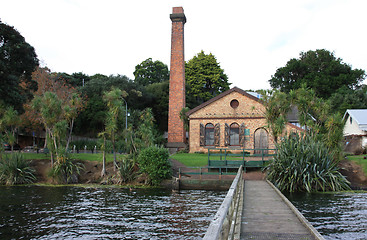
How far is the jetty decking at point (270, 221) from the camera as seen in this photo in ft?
22.7

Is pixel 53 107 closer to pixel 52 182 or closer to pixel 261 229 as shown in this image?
pixel 52 182

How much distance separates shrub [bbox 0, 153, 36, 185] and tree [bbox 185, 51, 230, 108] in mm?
33101

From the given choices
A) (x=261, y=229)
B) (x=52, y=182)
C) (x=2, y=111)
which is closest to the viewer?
(x=261, y=229)

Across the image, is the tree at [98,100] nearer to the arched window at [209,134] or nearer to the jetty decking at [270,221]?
the arched window at [209,134]

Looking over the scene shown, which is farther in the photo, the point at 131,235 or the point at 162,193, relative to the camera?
the point at 162,193

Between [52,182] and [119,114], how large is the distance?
242 inches

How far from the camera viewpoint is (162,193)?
18.0 meters

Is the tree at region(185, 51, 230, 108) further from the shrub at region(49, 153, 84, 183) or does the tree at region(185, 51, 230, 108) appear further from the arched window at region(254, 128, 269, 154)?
the shrub at region(49, 153, 84, 183)

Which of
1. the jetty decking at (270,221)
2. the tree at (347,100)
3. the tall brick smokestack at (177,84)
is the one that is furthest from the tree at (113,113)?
the tree at (347,100)

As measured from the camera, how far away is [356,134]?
34.3 metres

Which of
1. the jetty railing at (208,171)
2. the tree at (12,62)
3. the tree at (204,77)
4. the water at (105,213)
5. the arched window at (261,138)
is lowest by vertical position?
the water at (105,213)

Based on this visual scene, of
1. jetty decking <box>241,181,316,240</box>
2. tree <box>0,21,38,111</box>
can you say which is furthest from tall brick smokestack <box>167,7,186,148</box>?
jetty decking <box>241,181,316,240</box>

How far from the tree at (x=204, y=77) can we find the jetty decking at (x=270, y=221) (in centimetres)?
4170

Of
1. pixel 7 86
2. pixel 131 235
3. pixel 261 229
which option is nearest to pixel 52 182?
pixel 7 86
